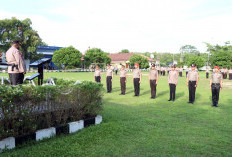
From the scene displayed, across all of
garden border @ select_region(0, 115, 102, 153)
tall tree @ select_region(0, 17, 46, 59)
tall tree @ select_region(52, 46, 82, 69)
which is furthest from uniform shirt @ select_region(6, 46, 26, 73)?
tall tree @ select_region(52, 46, 82, 69)

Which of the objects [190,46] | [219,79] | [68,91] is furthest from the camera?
[190,46]

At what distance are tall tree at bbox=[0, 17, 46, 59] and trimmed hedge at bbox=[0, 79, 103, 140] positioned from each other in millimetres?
37075

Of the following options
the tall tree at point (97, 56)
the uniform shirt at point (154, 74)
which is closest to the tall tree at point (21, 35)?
the tall tree at point (97, 56)

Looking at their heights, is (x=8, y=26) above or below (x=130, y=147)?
above

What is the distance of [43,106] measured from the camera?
Result: 14.3 ft

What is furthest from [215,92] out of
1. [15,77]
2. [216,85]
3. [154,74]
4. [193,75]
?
[15,77]

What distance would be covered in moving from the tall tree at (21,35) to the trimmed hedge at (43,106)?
3708 centimetres

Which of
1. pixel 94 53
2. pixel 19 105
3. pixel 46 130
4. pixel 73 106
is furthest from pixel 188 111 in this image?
pixel 94 53

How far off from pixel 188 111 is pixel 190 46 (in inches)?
4222

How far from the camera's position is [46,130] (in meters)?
4.34

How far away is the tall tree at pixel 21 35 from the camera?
38.5 metres

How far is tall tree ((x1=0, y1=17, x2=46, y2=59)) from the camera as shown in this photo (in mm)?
38469

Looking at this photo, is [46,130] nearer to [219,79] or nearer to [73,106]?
[73,106]

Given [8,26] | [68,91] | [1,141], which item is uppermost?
[8,26]
